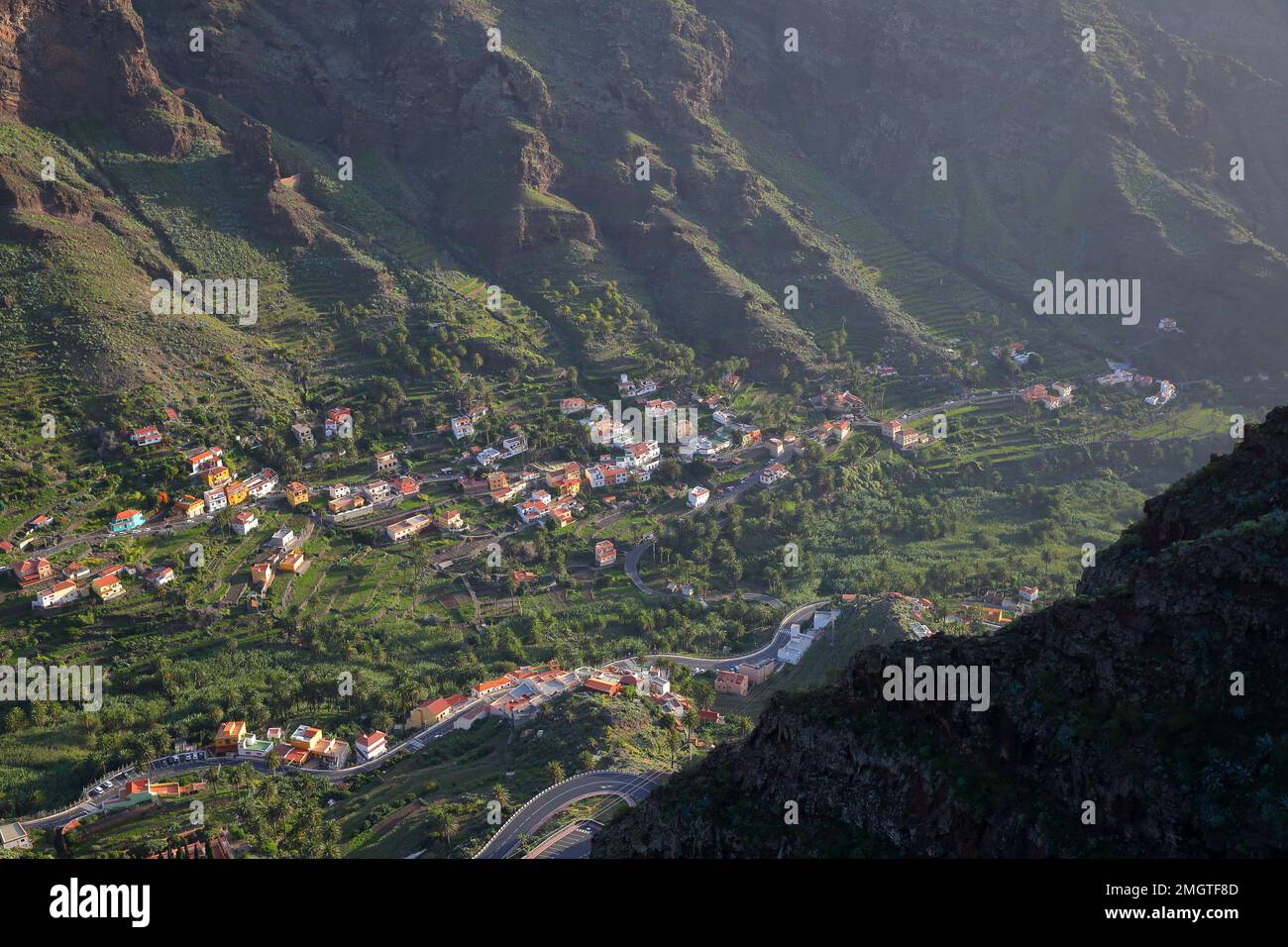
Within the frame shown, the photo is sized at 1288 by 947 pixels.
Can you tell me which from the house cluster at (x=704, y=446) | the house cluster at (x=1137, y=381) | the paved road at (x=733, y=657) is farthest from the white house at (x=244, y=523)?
the house cluster at (x=1137, y=381)

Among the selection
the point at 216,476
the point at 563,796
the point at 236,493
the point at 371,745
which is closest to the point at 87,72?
the point at 216,476

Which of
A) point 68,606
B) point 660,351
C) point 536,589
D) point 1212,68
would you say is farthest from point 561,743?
point 1212,68

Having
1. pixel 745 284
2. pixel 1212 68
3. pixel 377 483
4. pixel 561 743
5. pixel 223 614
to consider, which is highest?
pixel 1212 68

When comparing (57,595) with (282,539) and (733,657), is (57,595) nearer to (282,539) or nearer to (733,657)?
(282,539)

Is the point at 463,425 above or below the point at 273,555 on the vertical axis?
above

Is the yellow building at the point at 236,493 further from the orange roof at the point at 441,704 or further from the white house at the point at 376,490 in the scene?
the orange roof at the point at 441,704

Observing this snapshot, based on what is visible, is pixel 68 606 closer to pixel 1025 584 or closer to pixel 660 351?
pixel 660 351
